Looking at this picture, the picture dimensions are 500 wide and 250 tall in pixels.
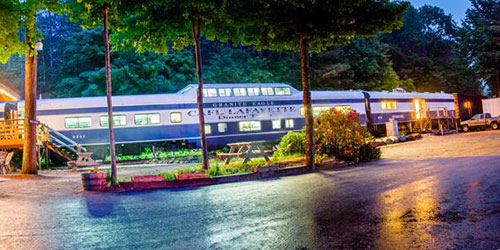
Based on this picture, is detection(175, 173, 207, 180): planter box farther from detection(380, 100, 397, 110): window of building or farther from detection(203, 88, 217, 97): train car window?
detection(380, 100, 397, 110): window of building

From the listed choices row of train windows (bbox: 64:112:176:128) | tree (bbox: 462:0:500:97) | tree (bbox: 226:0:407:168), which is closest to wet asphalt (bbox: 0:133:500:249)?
tree (bbox: 226:0:407:168)

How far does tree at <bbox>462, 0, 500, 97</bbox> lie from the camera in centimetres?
4953

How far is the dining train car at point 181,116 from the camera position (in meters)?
21.2

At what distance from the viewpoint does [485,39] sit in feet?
163

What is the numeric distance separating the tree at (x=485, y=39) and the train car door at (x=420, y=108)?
21.7m

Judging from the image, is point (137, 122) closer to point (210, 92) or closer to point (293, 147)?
point (210, 92)

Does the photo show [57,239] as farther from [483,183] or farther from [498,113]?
[498,113]

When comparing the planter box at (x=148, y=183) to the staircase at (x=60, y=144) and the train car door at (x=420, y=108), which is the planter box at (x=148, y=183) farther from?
the train car door at (x=420, y=108)

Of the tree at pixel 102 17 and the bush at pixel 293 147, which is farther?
the bush at pixel 293 147

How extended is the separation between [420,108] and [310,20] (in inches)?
984

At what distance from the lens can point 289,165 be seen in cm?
1434

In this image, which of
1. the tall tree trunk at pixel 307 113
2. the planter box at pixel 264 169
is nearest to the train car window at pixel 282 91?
the tall tree trunk at pixel 307 113

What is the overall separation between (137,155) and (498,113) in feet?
130

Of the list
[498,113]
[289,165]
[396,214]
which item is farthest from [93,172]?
[498,113]
